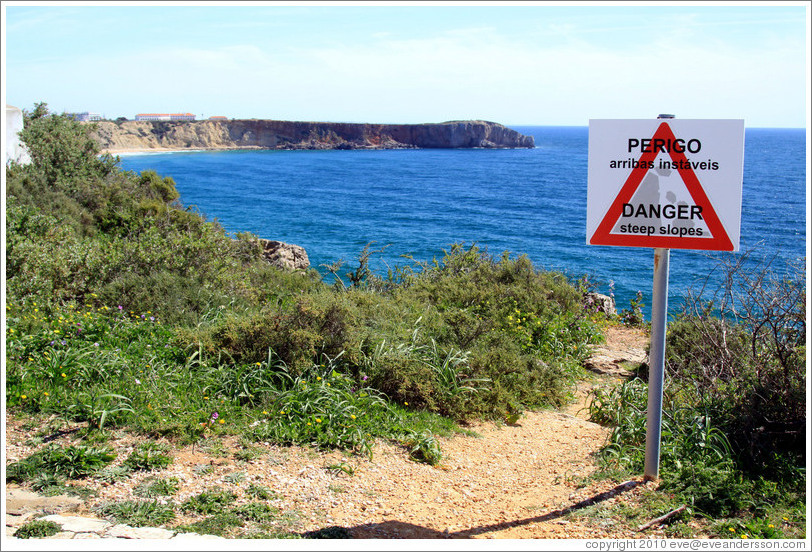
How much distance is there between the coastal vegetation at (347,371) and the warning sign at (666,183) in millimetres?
1608

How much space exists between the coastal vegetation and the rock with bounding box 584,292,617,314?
6.80 feet

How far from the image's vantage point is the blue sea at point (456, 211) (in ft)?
96.6

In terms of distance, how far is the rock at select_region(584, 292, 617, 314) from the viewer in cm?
1169

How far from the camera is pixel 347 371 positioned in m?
6.05

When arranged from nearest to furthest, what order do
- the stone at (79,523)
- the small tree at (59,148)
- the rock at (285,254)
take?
1. the stone at (79,523)
2. the small tree at (59,148)
3. the rock at (285,254)

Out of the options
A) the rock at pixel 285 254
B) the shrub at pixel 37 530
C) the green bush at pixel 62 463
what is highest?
the shrub at pixel 37 530

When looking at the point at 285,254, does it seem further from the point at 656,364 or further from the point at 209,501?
the point at 656,364

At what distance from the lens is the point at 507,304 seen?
8.84 metres

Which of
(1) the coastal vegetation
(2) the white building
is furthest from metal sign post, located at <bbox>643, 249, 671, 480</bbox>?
(2) the white building

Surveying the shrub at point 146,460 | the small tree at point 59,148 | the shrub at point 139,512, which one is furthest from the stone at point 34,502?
the small tree at point 59,148

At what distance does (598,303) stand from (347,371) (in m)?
7.39

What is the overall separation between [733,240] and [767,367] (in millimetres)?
1827

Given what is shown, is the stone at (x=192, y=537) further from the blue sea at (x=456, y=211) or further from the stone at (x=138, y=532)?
the blue sea at (x=456, y=211)

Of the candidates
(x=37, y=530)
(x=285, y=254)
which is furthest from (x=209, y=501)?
(x=285, y=254)
